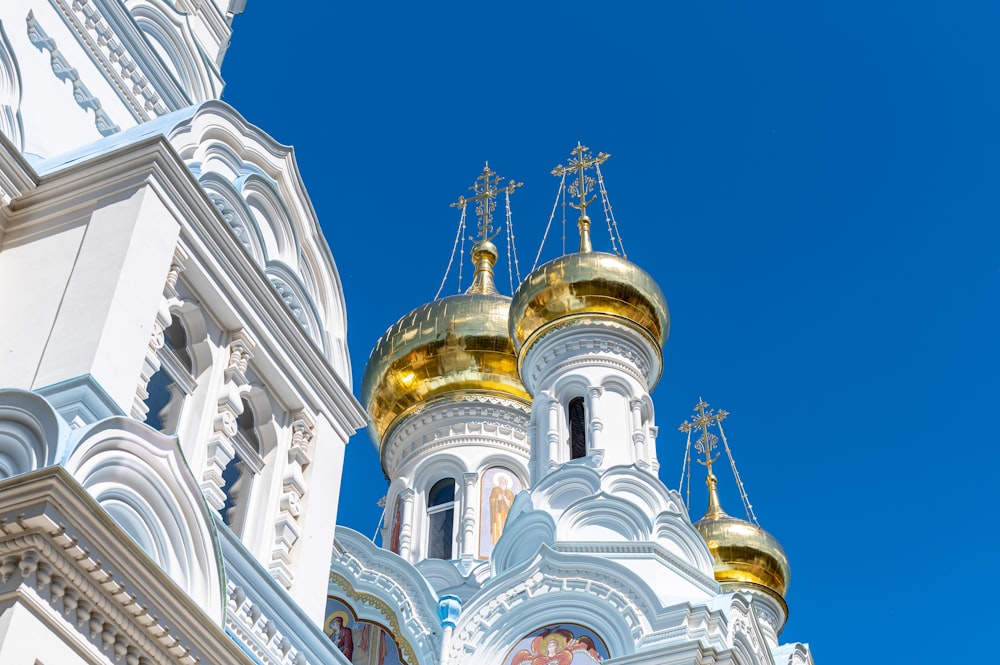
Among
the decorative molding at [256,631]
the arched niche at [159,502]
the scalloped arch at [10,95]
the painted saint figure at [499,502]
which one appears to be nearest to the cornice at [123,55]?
the scalloped arch at [10,95]

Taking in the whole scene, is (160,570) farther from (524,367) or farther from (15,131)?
(524,367)

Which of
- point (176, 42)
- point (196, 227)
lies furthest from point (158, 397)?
point (176, 42)

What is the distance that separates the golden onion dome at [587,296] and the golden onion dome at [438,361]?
2.50 meters

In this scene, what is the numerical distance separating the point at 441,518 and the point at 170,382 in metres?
12.6

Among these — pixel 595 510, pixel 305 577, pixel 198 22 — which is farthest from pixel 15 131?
pixel 595 510

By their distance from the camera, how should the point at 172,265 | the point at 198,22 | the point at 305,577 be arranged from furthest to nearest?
the point at 198,22 < the point at 305,577 < the point at 172,265

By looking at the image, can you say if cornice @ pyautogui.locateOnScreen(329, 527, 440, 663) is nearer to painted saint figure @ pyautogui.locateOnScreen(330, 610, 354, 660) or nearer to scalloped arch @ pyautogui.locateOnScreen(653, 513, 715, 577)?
painted saint figure @ pyautogui.locateOnScreen(330, 610, 354, 660)

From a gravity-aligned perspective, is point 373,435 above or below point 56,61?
above

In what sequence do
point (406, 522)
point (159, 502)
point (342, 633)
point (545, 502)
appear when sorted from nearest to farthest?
point (159, 502), point (545, 502), point (342, 633), point (406, 522)

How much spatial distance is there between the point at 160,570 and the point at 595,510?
953 cm

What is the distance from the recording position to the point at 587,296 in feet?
54.2

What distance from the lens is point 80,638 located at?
4.64 m

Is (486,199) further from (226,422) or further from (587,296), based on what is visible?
(226,422)

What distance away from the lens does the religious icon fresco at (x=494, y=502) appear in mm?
17969
